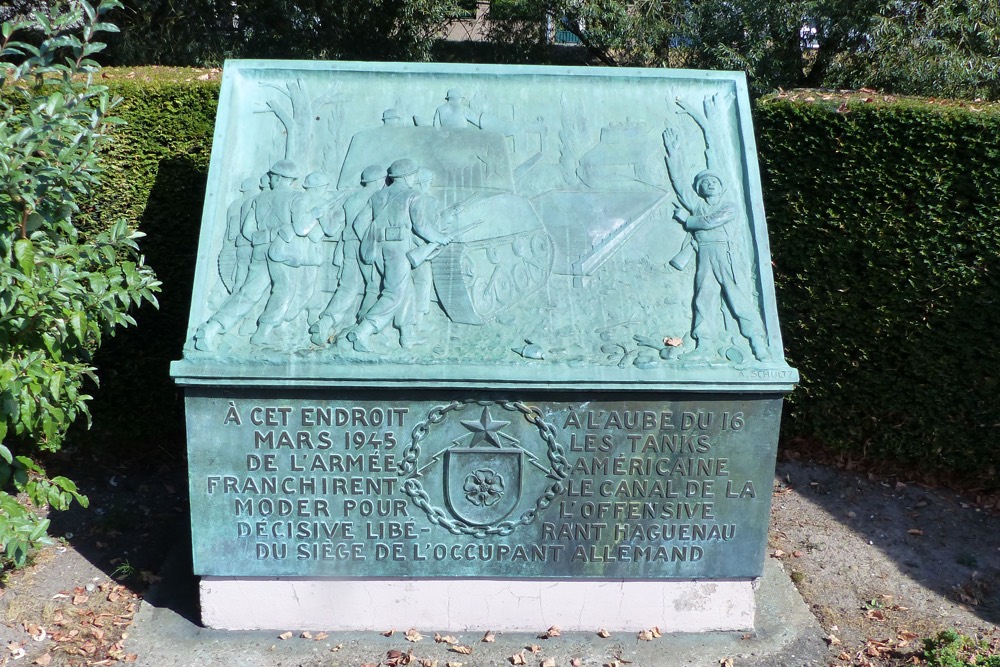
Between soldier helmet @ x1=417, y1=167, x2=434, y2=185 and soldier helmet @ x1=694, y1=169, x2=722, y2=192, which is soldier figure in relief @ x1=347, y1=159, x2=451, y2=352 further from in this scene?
soldier helmet @ x1=694, y1=169, x2=722, y2=192

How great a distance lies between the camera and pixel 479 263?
371cm

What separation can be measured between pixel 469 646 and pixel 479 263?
64.5 inches

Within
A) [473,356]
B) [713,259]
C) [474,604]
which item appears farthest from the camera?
[474,604]

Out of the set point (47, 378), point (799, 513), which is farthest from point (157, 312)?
point (799, 513)

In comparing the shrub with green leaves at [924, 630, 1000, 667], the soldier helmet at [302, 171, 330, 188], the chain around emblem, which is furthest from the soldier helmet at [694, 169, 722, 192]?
the shrub with green leaves at [924, 630, 1000, 667]

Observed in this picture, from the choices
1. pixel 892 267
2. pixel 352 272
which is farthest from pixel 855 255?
pixel 352 272

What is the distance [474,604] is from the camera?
384 cm

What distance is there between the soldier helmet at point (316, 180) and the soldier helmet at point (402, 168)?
282 mm

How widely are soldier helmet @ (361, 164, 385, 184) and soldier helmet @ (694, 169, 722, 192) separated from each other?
1.37 meters

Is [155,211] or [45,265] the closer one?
[45,265]

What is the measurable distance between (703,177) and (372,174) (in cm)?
144

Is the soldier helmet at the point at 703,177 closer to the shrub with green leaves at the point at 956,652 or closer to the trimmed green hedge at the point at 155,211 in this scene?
the shrub with green leaves at the point at 956,652

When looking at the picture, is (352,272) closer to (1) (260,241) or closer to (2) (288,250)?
(2) (288,250)

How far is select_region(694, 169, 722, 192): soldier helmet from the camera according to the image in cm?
385
